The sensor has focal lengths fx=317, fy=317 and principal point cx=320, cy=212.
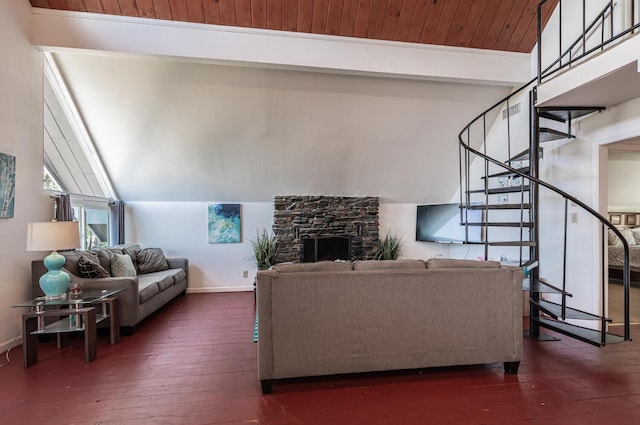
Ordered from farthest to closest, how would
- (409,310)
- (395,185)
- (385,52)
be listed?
(395,185), (385,52), (409,310)

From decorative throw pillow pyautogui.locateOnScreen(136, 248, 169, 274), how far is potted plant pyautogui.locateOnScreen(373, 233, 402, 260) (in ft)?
12.0

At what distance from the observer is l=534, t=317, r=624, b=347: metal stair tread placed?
2680mm

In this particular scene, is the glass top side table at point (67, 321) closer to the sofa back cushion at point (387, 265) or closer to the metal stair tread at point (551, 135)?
the sofa back cushion at point (387, 265)

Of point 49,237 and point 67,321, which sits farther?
point 67,321

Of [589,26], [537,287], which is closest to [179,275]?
[537,287]

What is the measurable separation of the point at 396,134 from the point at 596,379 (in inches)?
144

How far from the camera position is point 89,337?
2.79 meters

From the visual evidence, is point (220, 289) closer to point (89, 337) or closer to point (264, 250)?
point (264, 250)

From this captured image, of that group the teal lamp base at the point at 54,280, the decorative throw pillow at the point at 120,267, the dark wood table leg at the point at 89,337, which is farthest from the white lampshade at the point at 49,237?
the decorative throw pillow at the point at 120,267

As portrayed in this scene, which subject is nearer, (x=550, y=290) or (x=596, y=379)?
(x=596, y=379)

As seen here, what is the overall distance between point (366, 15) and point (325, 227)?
335 cm

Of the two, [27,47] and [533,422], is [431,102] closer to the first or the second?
[533,422]

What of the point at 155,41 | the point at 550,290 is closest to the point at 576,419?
the point at 550,290

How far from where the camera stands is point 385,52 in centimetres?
376
